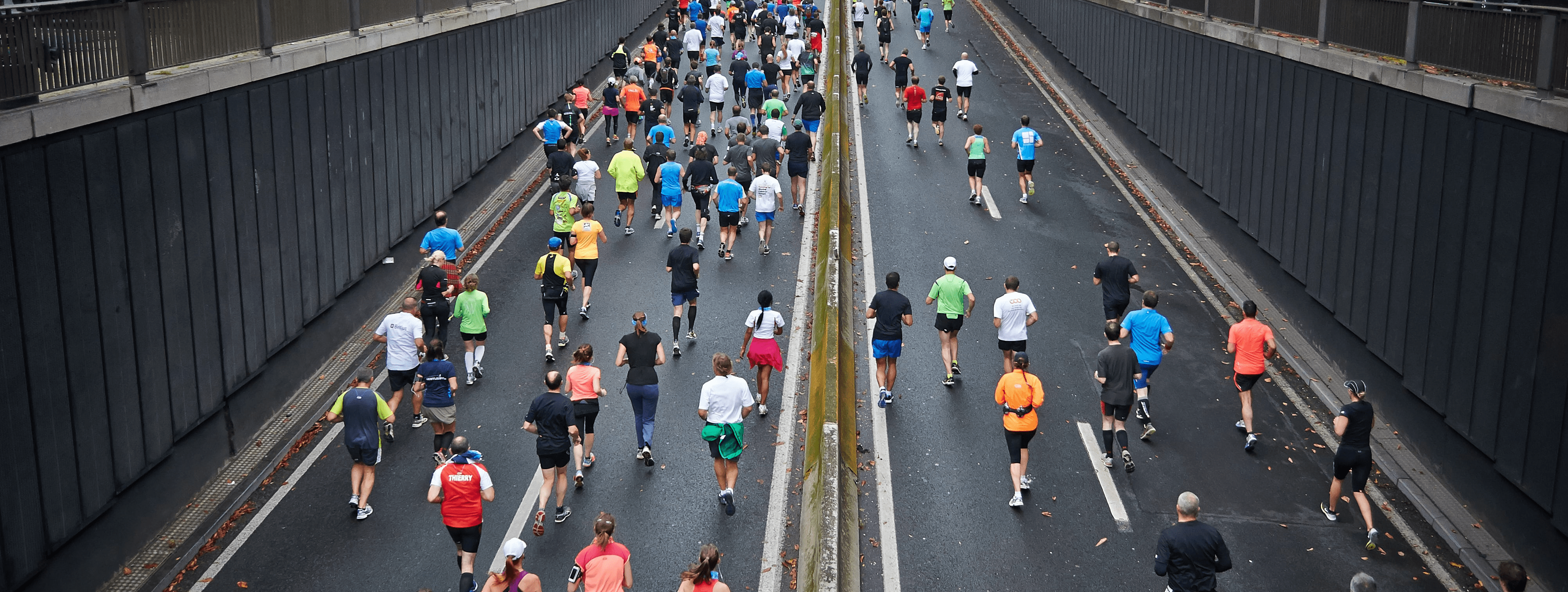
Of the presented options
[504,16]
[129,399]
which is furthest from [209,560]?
[504,16]

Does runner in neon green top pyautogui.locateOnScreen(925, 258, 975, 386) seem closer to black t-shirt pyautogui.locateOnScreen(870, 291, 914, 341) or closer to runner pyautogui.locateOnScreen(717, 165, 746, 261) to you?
black t-shirt pyautogui.locateOnScreen(870, 291, 914, 341)

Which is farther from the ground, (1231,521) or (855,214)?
(855,214)

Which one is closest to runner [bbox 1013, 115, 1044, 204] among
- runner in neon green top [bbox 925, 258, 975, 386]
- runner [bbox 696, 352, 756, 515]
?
runner in neon green top [bbox 925, 258, 975, 386]

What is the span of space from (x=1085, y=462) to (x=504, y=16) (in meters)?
16.2

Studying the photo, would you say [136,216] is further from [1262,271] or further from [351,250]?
[1262,271]

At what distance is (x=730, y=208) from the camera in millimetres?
19109

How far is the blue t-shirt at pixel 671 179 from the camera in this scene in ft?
66.1

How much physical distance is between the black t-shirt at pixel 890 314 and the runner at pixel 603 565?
6185mm

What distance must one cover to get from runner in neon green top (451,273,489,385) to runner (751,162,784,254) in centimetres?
600

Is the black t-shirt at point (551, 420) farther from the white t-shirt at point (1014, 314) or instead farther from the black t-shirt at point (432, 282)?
the white t-shirt at point (1014, 314)

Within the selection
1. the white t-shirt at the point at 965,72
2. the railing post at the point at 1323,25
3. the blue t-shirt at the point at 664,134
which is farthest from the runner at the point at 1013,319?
the white t-shirt at the point at 965,72

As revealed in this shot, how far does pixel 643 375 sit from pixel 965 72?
17.7 metres

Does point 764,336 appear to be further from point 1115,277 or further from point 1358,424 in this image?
point 1358,424

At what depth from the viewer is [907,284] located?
61.9ft
